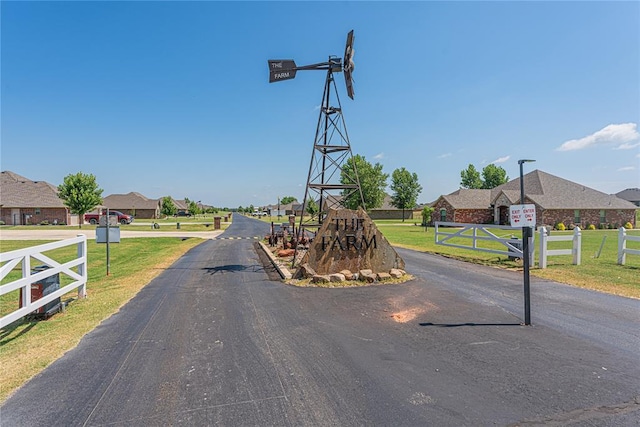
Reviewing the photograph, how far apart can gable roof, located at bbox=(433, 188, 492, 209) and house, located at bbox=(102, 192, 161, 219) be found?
7062 centimetres

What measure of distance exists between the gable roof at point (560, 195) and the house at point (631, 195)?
66.4 m

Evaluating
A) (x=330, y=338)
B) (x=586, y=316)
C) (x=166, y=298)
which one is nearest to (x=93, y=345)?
(x=166, y=298)

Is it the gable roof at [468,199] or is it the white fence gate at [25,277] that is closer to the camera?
the white fence gate at [25,277]

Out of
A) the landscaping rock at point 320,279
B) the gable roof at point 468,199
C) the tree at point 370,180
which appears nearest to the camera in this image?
the landscaping rock at point 320,279

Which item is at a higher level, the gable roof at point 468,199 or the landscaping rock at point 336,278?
the gable roof at point 468,199

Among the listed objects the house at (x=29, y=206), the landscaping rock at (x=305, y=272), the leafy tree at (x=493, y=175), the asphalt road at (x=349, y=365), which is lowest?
the asphalt road at (x=349, y=365)

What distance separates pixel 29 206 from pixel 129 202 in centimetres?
3785

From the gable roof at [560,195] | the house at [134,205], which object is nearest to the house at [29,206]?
the house at [134,205]

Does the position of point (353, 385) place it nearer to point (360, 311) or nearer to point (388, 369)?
point (388, 369)

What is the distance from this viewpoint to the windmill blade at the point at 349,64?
10750mm

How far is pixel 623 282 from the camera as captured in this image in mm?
9055

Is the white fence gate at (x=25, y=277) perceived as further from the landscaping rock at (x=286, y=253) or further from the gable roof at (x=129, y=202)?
the gable roof at (x=129, y=202)

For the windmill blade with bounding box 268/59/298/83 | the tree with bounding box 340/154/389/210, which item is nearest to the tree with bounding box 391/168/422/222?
the tree with bounding box 340/154/389/210

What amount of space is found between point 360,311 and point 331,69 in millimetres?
7960
